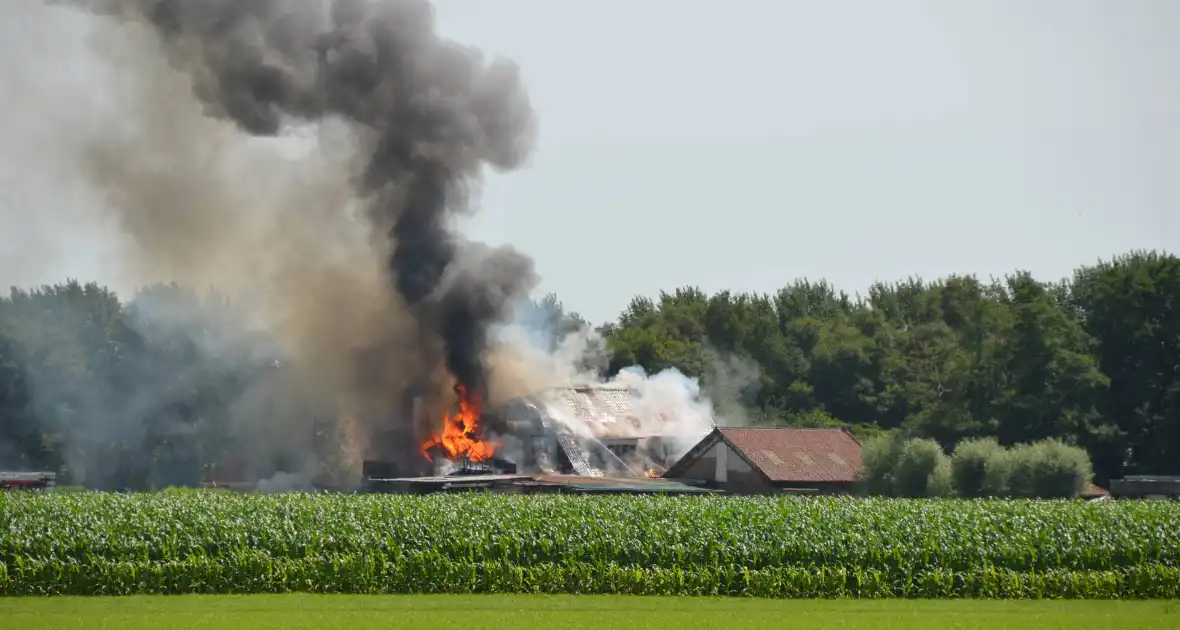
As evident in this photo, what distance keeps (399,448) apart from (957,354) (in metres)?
47.5

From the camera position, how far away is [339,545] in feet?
132

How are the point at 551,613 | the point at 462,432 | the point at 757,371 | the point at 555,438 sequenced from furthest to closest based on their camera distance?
the point at 757,371 → the point at 555,438 → the point at 462,432 → the point at 551,613

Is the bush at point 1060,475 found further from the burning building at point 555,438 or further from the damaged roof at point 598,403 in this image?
the damaged roof at point 598,403

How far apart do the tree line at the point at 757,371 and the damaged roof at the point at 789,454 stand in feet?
44.9

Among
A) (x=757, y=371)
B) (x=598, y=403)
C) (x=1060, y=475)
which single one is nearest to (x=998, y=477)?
(x=1060, y=475)

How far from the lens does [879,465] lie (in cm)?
6938

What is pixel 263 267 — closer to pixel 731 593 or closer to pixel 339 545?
pixel 339 545

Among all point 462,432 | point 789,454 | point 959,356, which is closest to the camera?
point 462,432

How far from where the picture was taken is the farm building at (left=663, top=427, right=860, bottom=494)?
6762cm

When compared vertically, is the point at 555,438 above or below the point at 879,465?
above

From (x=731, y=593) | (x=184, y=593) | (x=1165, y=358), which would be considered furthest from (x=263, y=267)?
(x=1165, y=358)

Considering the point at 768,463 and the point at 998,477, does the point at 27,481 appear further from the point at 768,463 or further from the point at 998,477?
the point at 998,477

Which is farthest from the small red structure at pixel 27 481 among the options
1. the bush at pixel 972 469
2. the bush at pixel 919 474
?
the bush at pixel 972 469

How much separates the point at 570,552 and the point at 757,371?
75.6 m
